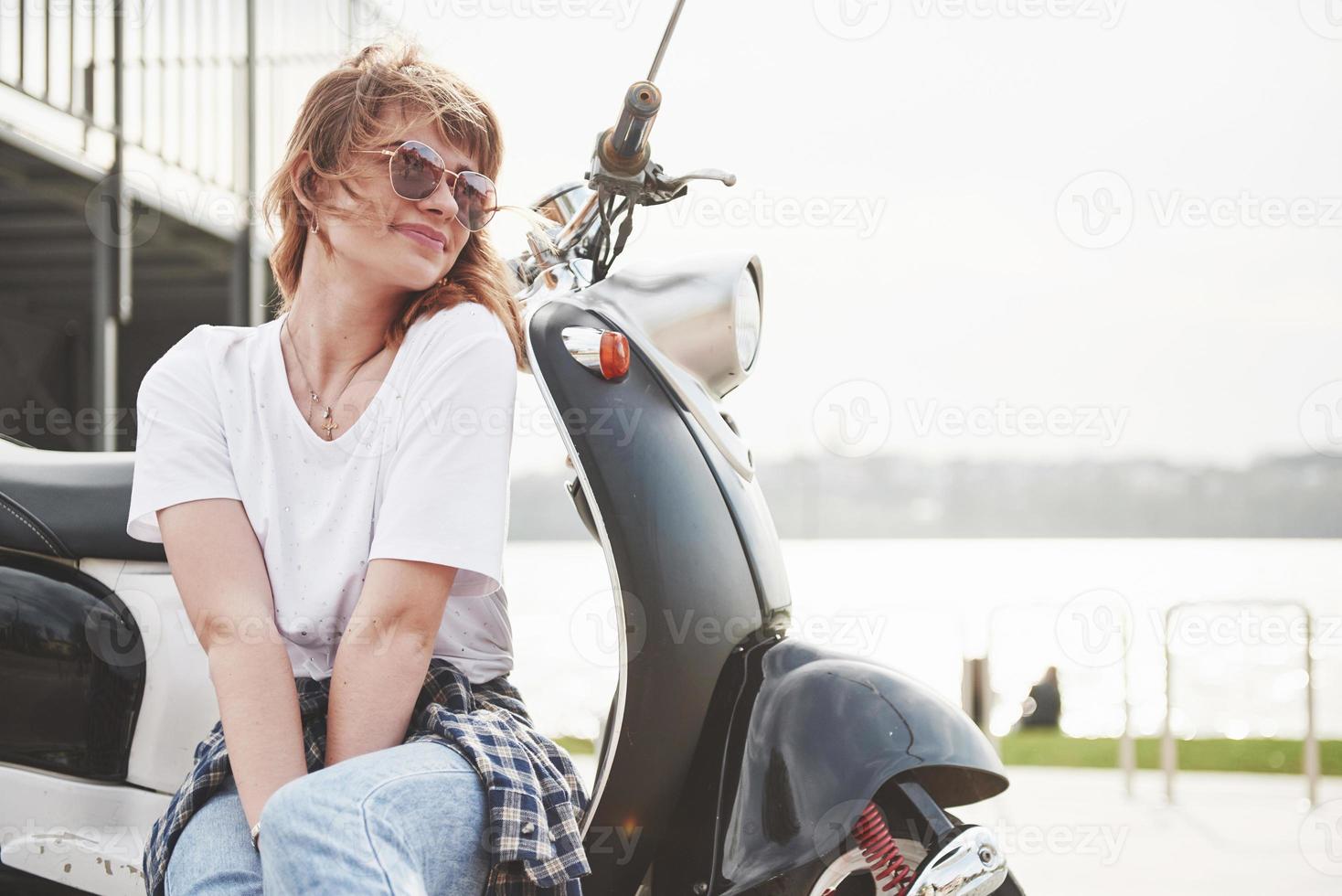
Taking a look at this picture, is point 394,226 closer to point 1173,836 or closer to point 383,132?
point 383,132

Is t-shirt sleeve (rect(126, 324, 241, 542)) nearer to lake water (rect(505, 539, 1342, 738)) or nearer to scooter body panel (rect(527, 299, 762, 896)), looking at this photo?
scooter body panel (rect(527, 299, 762, 896))

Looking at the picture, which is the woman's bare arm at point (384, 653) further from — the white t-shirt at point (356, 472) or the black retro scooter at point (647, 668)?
the black retro scooter at point (647, 668)

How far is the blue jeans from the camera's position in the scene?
2.96 feet

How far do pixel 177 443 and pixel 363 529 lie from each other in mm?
243

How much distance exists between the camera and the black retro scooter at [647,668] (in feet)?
3.67

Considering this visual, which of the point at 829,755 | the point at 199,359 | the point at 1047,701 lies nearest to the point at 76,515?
the point at 199,359

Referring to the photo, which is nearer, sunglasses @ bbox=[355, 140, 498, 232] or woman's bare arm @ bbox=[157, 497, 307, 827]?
woman's bare arm @ bbox=[157, 497, 307, 827]

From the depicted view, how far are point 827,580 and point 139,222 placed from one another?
4.84 meters

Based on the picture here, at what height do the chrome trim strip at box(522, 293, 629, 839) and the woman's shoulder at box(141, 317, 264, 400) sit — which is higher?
the woman's shoulder at box(141, 317, 264, 400)

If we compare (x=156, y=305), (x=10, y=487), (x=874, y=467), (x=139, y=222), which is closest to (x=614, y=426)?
(x=10, y=487)

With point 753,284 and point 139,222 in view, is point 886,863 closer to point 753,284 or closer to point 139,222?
point 753,284


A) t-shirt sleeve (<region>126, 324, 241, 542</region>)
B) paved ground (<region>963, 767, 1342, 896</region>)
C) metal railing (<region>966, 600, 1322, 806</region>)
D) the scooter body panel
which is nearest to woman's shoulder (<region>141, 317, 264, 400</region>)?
t-shirt sleeve (<region>126, 324, 241, 542</region>)

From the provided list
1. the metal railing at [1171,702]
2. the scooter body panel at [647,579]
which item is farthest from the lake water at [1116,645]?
the scooter body panel at [647,579]

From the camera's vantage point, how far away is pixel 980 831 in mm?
1097
